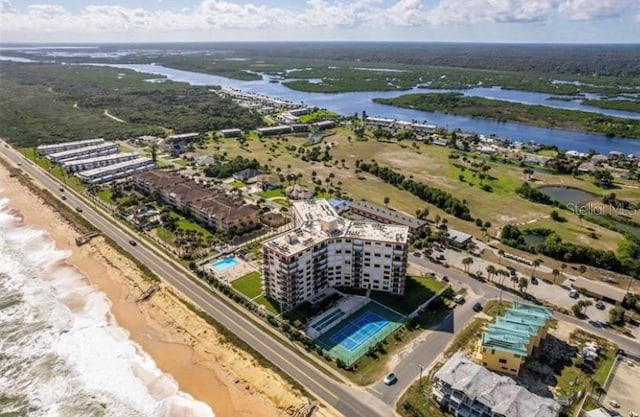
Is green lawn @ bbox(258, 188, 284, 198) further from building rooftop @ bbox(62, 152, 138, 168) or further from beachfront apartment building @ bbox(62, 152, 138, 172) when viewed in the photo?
building rooftop @ bbox(62, 152, 138, 168)

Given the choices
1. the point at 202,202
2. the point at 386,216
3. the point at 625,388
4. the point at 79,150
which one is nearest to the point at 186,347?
the point at 202,202

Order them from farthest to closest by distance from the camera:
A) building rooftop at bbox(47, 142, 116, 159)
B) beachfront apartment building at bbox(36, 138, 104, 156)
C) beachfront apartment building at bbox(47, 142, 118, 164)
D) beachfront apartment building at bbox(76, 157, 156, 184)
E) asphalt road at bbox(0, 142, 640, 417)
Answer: beachfront apartment building at bbox(36, 138, 104, 156)
building rooftop at bbox(47, 142, 116, 159)
beachfront apartment building at bbox(47, 142, 118, 164)
beachfront apartment building at bbox(76, 157, 156, 184)
asphalt road at bbox(0, 142, 640, 417)

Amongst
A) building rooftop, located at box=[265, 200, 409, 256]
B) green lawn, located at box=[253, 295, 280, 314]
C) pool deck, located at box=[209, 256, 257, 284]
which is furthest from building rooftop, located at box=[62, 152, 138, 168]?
green lawn, located at box=[253, 295, 280, 314]

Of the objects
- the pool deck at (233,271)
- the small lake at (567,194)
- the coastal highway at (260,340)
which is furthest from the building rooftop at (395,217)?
the small lake at (567,194)

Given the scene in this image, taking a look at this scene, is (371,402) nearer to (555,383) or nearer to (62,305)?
(555,383)

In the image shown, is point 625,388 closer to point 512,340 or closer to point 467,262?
point 512,340

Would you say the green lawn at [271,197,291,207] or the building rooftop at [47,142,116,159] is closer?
the green lawn at [271,197,291,207]

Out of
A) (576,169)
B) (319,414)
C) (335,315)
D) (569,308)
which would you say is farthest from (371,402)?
(576,169)

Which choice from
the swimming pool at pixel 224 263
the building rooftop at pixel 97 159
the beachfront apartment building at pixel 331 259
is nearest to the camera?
the beachfront apartment building at pixel 331 259

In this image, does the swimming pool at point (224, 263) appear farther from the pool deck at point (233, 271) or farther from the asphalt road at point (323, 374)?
the asphalt road at point (323, 374)
